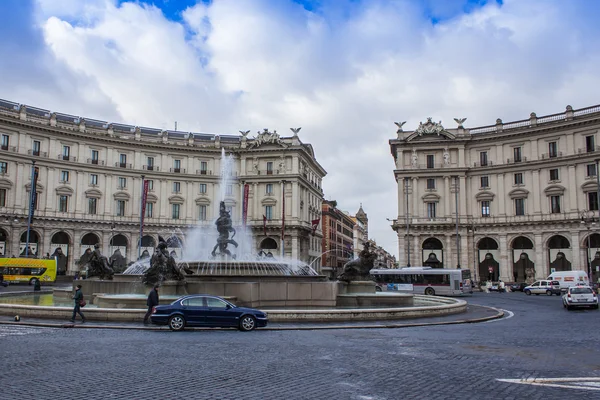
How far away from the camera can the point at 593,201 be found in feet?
199

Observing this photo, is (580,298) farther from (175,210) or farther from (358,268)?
(175,210)

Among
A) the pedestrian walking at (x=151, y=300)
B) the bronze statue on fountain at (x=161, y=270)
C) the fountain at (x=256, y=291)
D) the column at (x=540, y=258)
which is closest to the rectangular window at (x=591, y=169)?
the column at (x=540, y=258)

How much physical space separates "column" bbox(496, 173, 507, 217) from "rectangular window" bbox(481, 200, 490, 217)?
1301 mm

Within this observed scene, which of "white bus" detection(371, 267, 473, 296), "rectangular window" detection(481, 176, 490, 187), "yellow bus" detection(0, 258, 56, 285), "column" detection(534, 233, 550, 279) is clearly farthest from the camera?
"rectangular window" detection(481, 176, 490, 187)

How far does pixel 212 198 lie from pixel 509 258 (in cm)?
4197

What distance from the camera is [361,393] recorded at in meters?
8.52

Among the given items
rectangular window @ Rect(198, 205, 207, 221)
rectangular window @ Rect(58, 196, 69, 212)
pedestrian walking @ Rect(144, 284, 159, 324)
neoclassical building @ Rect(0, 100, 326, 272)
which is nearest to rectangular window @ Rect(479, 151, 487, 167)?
neoclassical building @ Rect(0, 100, 326, 272)

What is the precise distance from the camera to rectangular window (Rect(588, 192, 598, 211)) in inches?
2378

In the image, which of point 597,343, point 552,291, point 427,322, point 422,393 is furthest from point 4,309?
point 552,291

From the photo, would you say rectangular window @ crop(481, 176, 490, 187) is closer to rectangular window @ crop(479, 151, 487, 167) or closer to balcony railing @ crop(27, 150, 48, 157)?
rectangular window @ crop(479, 151, 487, 167)

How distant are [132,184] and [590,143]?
2322 inches

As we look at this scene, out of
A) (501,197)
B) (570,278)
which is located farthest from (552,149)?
(570,278)

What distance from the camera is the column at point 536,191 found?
6494 cm

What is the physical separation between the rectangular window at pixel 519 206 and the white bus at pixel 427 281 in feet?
78.1
